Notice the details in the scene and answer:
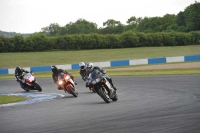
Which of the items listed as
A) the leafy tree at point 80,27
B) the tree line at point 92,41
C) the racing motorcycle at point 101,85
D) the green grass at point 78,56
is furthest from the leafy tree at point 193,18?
the racing motorcycle at point 101,85

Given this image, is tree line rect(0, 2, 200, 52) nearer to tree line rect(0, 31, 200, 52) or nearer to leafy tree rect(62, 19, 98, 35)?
tree line rect(0, 31, 200, 52)

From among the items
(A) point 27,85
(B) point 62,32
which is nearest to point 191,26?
(B) point 62,32

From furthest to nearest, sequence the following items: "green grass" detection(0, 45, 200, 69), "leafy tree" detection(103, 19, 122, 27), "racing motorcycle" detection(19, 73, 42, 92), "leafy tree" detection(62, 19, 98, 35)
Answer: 1. "leafy tree" detection(103, 19, 122, 27)
2. "leafy tree" detection(62, 19, 98, 35)
3. "green grass" detection(0, 45, 200, 69)
4. "racing motorcycle" detection(19, 73, 42, 92)

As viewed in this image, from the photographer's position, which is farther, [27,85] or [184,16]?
[184,16]

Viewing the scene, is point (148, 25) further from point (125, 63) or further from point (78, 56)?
point (125, 63)

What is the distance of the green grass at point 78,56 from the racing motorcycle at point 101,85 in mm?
34801

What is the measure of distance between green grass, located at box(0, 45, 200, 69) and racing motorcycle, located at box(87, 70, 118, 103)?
3480 cm

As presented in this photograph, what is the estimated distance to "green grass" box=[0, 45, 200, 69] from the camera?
1921 inches

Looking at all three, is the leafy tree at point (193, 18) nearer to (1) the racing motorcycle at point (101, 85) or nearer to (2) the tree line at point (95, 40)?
(2) the tree line at point (95, 40)

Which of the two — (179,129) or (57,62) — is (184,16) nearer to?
(57,62)

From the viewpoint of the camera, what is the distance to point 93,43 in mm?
62688

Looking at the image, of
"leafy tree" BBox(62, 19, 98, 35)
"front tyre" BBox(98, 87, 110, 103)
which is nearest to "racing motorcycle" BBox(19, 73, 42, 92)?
"front tyre" BBox(98, 87, 110, 103)

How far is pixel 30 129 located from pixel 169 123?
8.30ft

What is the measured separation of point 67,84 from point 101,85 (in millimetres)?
3364
